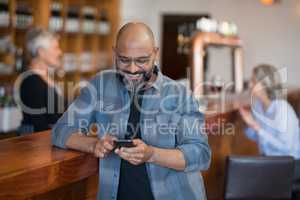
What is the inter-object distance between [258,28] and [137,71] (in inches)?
206

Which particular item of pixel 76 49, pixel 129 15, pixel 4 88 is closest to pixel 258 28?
pixel 129 15

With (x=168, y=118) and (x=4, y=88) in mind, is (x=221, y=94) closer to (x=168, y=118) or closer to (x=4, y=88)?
(x=168, y=118)

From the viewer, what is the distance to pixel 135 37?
1.56 m

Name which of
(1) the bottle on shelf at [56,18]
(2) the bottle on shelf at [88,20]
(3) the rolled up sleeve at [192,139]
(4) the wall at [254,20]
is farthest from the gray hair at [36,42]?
(4) the wall at [254,20]

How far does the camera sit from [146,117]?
5.45 feet

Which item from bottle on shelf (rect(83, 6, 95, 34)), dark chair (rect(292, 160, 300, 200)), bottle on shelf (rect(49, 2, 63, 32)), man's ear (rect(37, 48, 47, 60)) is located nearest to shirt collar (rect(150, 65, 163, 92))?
man's ear (rect(37, 48, 47, 60))

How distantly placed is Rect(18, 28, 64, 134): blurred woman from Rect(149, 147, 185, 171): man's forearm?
49.3 inches

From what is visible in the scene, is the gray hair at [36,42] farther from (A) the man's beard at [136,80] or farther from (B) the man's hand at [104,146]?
(B) the man's hand at [104,146]

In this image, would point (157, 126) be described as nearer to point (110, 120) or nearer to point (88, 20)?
point (110, 120)

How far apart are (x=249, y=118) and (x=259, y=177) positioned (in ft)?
2.50

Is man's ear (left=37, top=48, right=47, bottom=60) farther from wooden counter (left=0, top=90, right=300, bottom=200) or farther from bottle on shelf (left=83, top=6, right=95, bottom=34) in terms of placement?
bottle on shelf (left=83, top=6, right=95, bottom=34)

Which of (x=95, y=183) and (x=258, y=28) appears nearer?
(x=95, y=183)

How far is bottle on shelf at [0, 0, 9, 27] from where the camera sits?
481 centimetres

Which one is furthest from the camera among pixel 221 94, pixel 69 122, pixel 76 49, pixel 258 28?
pixel 258 28
